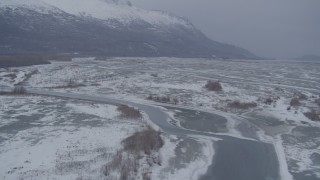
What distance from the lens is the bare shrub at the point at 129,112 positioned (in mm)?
36375

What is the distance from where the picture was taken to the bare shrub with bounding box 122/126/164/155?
24.9 metres

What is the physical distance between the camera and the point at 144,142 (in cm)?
2592

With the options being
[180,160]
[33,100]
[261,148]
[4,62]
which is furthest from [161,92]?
[4,62]

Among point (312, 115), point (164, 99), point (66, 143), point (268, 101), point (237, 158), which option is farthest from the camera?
point (268, 101)

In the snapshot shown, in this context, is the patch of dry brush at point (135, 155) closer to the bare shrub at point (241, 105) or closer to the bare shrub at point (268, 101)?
the bare shrub at point (241, 105)

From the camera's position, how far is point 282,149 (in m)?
28.1

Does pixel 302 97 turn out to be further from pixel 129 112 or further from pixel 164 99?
pixel 129 112

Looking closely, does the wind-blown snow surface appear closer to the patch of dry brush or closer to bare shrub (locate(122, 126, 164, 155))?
the patch of dry brush

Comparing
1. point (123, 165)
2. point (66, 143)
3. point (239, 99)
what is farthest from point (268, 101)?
point (123, 165)

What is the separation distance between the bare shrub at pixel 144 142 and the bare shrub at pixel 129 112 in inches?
284

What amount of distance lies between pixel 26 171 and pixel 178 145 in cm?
1033

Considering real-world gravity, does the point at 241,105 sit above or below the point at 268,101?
below

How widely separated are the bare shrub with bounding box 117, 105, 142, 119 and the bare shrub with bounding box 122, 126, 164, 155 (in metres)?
7.21

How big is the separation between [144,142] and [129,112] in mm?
12076
